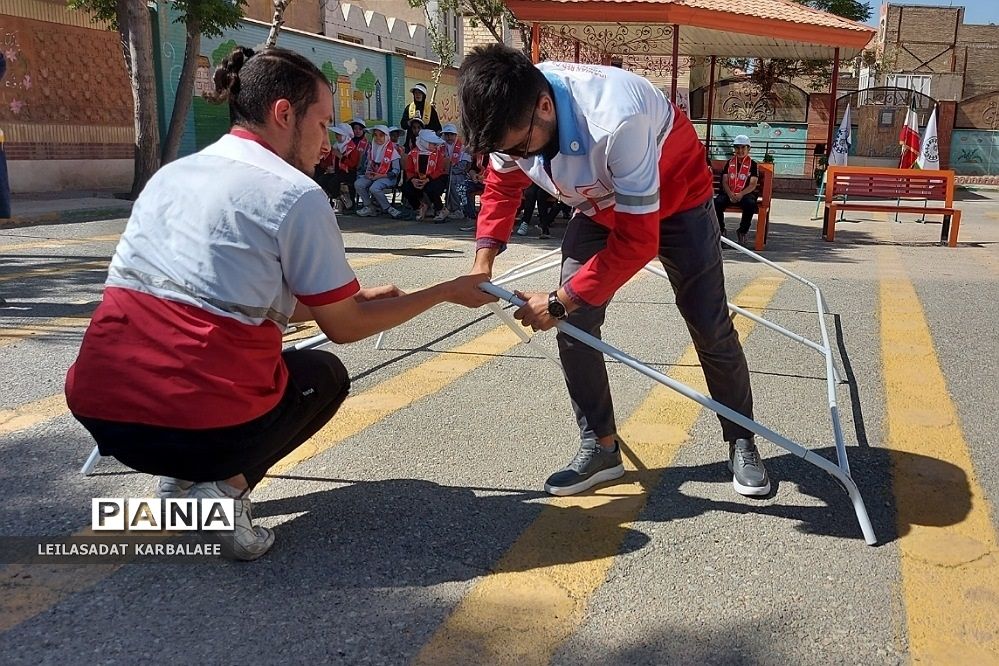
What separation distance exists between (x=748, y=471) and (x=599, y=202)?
1088mm

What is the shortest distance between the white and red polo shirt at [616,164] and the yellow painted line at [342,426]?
139cm

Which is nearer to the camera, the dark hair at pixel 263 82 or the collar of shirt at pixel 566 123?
the dark hair at pixel 263 82

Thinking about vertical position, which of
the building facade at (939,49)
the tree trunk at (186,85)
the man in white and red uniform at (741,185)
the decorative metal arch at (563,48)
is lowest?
the man in white and red uniform at (741,185)

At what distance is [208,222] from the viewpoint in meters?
2.19

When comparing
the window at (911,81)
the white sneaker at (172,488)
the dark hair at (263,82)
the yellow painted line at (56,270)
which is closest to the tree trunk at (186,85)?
the yellow painted line at (56,270)

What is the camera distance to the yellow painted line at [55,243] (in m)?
8.88

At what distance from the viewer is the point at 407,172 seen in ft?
42.5

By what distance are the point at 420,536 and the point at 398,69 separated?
2591 centimetres

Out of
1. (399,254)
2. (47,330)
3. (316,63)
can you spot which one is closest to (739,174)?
(399,254)

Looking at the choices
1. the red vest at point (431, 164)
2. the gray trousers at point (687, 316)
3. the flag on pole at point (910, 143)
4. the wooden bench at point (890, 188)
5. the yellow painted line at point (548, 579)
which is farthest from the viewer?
the flag on pole at point (910, 143)

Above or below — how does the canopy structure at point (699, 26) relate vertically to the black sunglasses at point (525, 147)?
above

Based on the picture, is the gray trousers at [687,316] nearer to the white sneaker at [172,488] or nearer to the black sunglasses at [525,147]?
the black sunglasses at [525,147]

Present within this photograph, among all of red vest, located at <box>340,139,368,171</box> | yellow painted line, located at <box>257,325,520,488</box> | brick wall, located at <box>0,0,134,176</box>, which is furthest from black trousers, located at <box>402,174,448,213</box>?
yellow painted line, located at <box>257,325,520,488</box>

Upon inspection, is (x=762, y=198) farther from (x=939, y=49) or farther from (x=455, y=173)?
(x=939, y=49)
